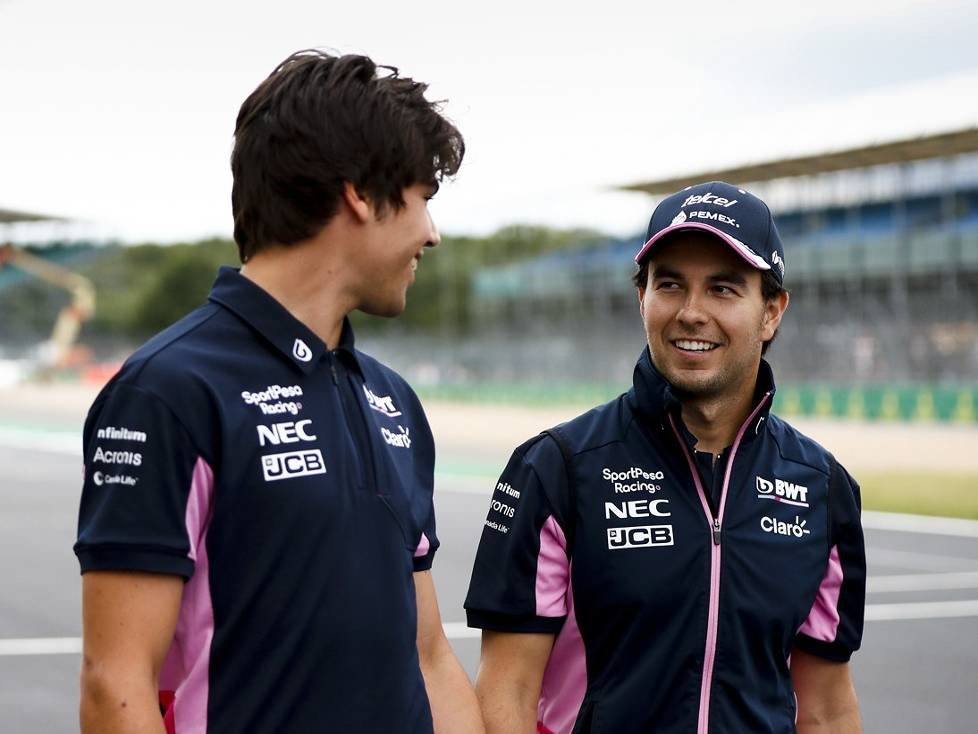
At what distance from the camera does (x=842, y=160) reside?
155 feet

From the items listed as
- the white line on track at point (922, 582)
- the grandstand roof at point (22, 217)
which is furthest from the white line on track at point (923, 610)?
the grandstand roof at point (22, 217)

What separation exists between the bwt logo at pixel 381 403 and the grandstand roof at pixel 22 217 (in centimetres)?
7875

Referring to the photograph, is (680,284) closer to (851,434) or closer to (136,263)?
(851,434)

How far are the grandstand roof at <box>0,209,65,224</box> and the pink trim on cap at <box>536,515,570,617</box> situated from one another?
258ft

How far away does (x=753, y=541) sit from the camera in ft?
8.68

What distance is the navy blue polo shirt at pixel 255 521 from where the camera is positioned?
1872 mm

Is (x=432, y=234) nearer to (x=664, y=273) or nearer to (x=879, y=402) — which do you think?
(x=664, y=273)

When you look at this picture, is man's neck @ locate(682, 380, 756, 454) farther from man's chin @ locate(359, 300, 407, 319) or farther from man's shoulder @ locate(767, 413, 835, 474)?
man's chin @ locate(359, 300, 407, 319)

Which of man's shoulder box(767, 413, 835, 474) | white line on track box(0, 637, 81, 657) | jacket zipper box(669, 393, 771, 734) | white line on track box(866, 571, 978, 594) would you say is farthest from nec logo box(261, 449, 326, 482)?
white line on track box(866, 571, 978, 594)

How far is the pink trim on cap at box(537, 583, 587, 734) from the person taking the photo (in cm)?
268

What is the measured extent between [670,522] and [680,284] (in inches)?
20.6

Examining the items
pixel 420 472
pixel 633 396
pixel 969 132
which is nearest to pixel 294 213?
pixel 420 472

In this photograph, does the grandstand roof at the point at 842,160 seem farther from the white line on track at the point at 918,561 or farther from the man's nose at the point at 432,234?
the man's nose at the point at 432,234

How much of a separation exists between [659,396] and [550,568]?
426 mm
